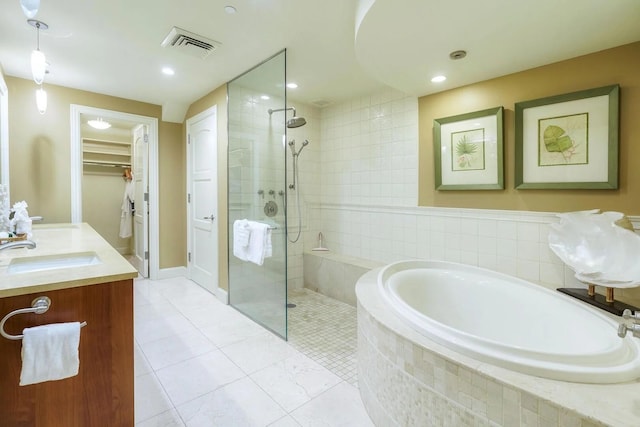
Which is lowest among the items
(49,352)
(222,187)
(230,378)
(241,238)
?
(230,378)

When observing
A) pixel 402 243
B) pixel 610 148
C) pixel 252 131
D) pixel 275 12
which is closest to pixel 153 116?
pixel 252 131

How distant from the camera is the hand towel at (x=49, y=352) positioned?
1.02 m

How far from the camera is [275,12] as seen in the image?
1.91m

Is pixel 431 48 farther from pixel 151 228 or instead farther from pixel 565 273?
pixel 151 228

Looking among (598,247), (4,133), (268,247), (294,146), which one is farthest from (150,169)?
(598,247)

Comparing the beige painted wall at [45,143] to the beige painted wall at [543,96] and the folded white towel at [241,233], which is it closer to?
the folded white towel at [241,233]

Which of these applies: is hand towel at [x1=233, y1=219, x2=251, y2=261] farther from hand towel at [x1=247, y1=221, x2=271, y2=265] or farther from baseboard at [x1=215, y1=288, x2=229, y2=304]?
baseboard at [x1=215, y1=288, x2=229, y2=304]

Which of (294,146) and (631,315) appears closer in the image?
(631,315)

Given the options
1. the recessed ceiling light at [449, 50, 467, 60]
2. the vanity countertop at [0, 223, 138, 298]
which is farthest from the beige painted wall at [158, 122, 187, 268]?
the recessed ceiling light at [449, 50, 467, 60]

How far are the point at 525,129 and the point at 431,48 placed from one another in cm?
96

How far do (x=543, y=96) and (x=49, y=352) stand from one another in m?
3.04

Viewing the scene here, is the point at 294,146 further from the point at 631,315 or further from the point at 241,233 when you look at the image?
the point at 631,315

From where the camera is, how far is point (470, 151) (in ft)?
8.41

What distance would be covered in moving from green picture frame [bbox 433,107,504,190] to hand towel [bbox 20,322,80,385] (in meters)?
2.67
